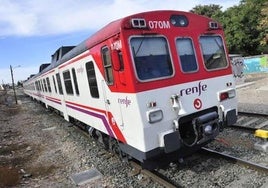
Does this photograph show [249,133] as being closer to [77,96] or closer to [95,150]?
[95,150]

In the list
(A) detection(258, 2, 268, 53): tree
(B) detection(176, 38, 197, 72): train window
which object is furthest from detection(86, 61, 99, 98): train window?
(A) detection(258, 2, 268, 53): tree

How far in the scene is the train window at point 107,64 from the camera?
250 inches

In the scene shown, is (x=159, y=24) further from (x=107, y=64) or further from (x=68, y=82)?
(x=68, y=82)

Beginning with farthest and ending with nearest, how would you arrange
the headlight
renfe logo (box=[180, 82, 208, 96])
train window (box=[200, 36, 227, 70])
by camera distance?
train window (box=[200, 36, 227, 70]) < renfe logo (box=[180, 82, 208, 96]) < the headlight

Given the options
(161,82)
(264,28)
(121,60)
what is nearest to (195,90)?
(161,82)

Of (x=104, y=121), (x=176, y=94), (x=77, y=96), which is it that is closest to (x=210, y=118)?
(x=176, y=94)

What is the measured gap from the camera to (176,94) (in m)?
6.03

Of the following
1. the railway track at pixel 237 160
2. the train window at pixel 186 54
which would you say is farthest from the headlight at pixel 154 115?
the railway track at pixel 237 160

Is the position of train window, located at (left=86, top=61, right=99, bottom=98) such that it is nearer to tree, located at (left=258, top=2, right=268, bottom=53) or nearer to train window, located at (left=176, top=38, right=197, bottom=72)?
train window, located at (left=176, top=38, right=197, bottom=72)

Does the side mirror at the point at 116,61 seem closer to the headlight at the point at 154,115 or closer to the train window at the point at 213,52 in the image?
the headlight at the point at 154,115

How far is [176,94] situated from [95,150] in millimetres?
4091

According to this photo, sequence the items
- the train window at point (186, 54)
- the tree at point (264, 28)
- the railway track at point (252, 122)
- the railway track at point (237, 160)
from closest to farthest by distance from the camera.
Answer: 1. the railway track at point (237, 160)
2. the train window at point (186, 54)
3. the railway track at point (252, 122)
4. the tree at point (264, 28)

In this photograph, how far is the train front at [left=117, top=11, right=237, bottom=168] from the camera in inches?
224

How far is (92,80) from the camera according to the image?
7629mm
